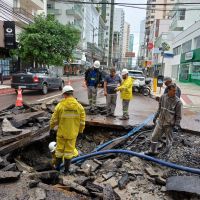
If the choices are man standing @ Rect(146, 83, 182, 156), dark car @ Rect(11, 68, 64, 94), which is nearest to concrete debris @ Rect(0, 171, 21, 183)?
man standing @ Rect(146, 83, 182, 156)

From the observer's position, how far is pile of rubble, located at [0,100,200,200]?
4.42 meters

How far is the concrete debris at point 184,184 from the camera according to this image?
4.76 m

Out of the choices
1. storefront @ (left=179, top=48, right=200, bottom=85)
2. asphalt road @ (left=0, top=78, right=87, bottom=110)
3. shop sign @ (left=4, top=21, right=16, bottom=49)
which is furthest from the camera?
storefront @ (left=179, top=48, right=200, bottom=85)

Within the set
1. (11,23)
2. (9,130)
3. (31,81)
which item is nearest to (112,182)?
(9,130)

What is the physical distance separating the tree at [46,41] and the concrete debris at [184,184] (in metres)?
22.4

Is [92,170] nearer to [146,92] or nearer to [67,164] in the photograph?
[67,164]

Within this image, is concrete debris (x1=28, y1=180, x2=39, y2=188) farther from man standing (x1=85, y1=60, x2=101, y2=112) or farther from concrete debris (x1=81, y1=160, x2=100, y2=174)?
man standing (x1=85, y1=60, x2=101, y2=112)

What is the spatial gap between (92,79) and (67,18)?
5186 cm

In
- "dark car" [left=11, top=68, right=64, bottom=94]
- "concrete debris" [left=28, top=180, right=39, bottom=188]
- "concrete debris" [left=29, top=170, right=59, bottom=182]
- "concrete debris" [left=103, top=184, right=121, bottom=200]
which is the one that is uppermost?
"dark car" [left=11, top=68, right=64, bottom=94]

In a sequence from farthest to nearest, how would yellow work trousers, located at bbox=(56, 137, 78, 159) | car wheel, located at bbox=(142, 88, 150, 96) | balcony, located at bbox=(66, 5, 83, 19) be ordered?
balcony, located at bbox=(66, 5, 83, 19)
car wheel, located at bbox=(142, 88, 150, 96)
yellow work trousers, located at bbox=(56, 137, 78, 159)

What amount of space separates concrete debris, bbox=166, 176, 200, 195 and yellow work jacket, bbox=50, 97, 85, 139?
199 centimetres

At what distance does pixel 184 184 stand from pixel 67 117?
2414 millimetres

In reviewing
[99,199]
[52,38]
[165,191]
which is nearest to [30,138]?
[99,199]

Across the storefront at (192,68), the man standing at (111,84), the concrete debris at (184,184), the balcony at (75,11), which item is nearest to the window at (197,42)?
the storefront at (192,68)
